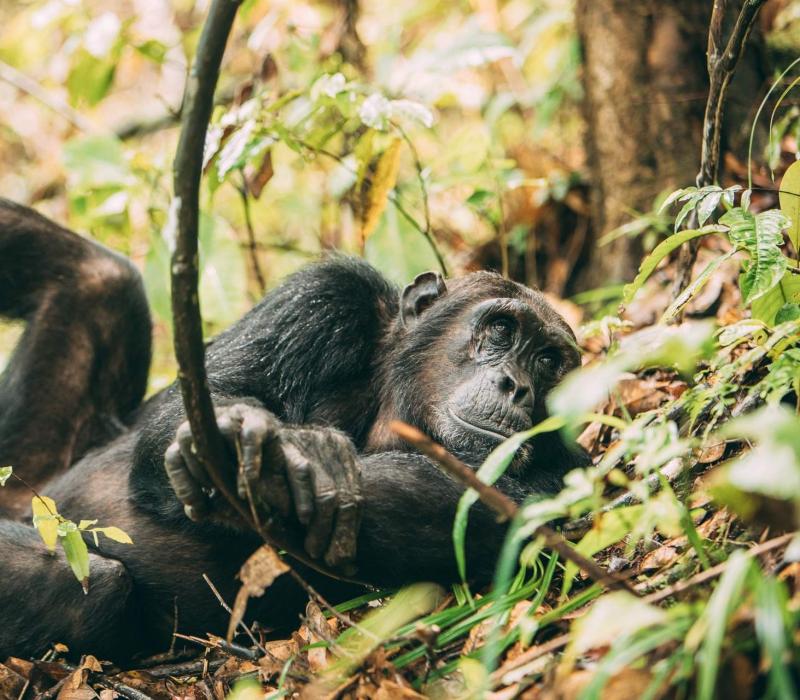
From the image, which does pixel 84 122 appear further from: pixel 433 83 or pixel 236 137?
pixel 236 137

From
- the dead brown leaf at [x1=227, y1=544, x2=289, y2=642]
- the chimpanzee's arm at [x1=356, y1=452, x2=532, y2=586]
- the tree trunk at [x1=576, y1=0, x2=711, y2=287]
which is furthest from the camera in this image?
the tree trunk at [x1=576, y1=0, x2=711, y2=287]

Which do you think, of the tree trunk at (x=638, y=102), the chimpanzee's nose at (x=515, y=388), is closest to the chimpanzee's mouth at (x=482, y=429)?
the chimpanzee's nose at (x=515, y=388)

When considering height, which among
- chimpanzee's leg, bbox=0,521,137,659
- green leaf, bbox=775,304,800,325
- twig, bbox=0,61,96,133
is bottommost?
chimpanzee's leg, bbox=0,521,137,659

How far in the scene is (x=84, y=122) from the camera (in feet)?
25.9

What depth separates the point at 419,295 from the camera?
446 cm

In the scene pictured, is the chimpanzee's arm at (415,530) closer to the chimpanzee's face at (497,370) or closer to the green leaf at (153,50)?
the chimpanzee's face at (497,370)

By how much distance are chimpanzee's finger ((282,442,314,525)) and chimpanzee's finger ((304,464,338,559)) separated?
26 mm

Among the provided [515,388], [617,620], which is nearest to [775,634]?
[617,620]

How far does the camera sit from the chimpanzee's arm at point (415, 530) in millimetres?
3283

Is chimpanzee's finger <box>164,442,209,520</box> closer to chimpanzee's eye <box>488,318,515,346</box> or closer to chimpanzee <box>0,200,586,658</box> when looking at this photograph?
chimpanzee <box>0,200,586,658</box>

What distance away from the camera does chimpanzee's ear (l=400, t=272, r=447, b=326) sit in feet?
14.5

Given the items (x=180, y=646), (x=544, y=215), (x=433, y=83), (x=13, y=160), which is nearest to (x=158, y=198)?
(x=433, y=83)

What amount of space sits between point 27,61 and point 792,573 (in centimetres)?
767

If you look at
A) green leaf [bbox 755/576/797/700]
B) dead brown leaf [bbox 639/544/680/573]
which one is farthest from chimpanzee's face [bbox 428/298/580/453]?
green leaf [bbox 755/576/797/700]
